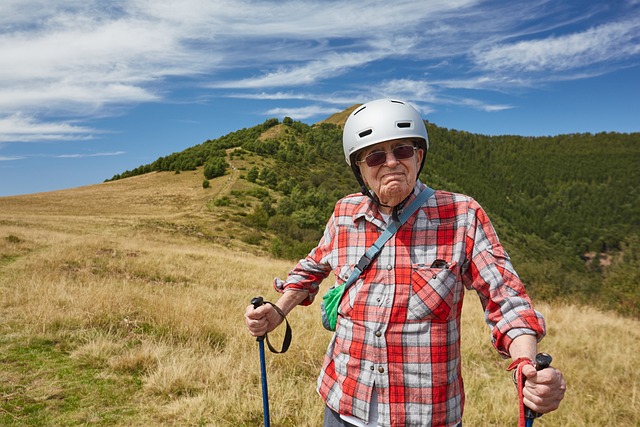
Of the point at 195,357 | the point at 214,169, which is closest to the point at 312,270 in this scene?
the point at 195,357

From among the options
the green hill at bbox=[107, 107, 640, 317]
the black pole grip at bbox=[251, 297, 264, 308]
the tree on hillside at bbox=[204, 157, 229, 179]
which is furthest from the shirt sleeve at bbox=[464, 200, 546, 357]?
the tree on hillside at bbox=[204, 157, 229, 179]

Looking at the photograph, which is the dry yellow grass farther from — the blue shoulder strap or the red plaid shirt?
the blue shoulder strap

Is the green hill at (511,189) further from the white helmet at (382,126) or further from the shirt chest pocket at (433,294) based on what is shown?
the shirt chest pocket at (433,294)

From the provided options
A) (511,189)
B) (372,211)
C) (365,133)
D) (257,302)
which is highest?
(511,189)

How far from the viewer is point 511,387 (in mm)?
4754

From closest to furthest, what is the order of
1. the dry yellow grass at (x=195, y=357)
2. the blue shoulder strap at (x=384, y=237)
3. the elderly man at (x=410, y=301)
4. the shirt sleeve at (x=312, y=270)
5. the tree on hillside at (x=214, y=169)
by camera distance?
the elderly man at (x=410, y=301), the blue shoulder strap at (x=384, y=237), the shirt sleeve at (x=312, y=270), the dry yellow grass at (x=195, y=357), the tree on hillside at (x=214, y=169)

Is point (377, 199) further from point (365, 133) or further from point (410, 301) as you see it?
point (410, 301)

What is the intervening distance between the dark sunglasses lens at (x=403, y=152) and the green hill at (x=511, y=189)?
15.5 m

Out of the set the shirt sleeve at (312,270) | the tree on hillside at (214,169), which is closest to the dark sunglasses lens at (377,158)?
the shirt sleeve at (312,270)

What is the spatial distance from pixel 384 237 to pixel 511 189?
158184 mm

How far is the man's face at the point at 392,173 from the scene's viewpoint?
5.94 feet

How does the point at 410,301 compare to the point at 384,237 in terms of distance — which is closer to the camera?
the point at 410,301

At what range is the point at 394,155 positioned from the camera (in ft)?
6.25

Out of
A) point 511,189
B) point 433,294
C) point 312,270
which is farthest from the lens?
point 511,189
